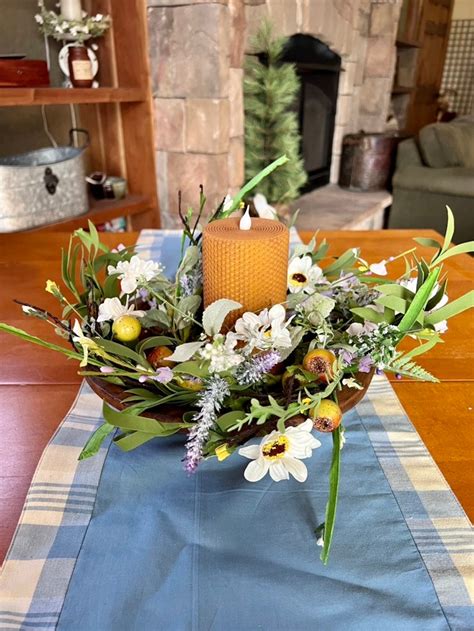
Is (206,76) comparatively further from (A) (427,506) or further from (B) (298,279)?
(A) (427,506)

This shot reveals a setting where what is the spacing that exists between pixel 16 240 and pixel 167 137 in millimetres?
1225

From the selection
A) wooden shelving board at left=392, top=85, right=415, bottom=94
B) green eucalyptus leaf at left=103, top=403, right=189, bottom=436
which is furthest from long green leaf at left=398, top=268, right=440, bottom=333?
wooden shelving board at left=392, top=85, right=415, bottom=94

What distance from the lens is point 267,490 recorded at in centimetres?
46

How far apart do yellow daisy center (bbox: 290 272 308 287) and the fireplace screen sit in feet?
7.97

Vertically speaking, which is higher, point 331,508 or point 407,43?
point 407,43

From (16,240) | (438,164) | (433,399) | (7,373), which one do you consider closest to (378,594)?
(433,399)

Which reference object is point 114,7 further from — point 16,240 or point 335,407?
point 335,407

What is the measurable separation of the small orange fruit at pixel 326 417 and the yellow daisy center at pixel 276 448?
0.09ft

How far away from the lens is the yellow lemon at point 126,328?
1.57 feet

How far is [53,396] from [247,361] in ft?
0.98

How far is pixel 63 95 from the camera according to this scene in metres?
1.80

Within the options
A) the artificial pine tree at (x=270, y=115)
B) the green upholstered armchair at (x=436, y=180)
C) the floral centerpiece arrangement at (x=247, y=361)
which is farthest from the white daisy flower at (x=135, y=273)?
the green upholstered armchair at (x=436, y=180)

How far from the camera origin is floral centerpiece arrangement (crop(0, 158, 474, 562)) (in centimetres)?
40

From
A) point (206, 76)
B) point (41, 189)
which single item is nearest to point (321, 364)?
point (41, 189)
